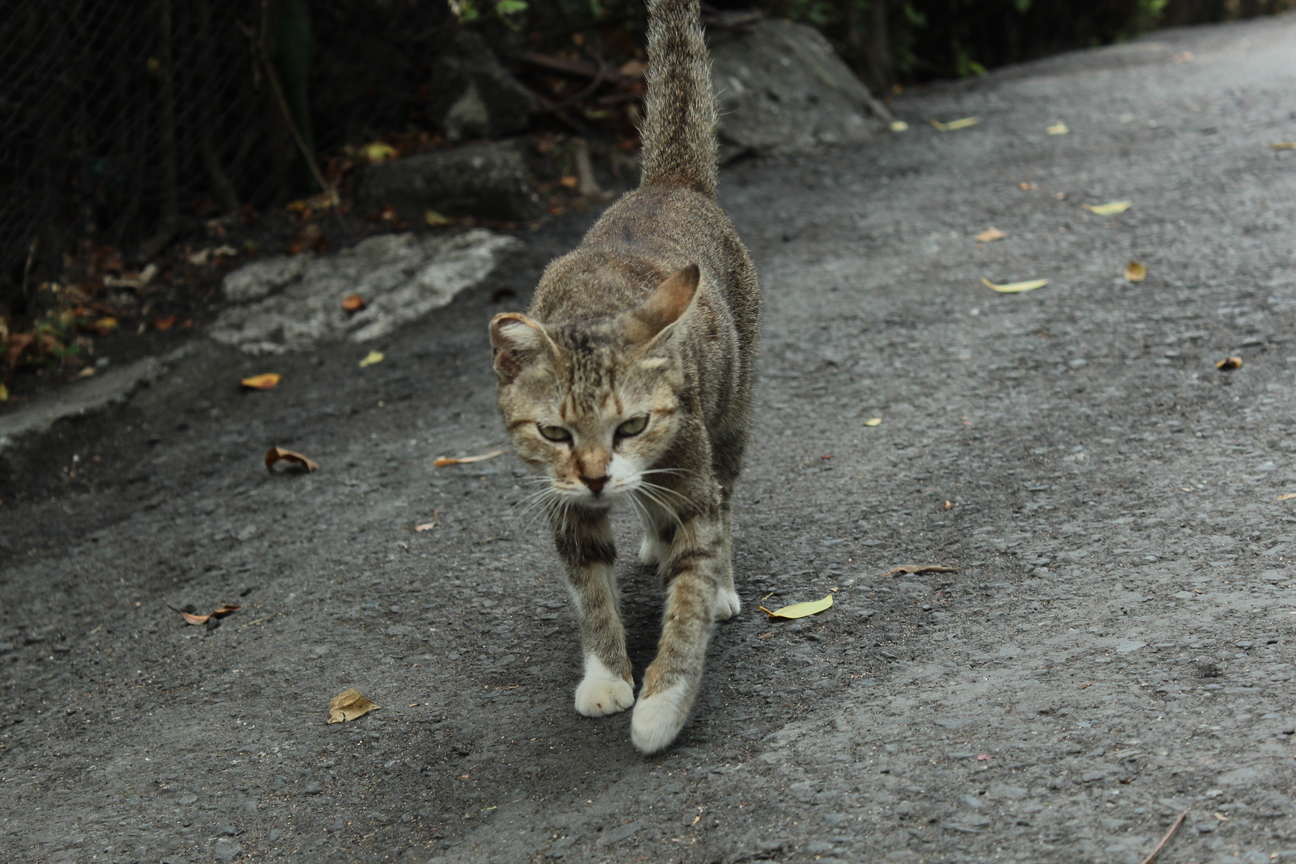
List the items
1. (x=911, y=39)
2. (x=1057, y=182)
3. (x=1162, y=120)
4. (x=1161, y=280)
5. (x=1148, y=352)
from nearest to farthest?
(x=1148, y=352) → (x=1161, y=280) → (x=1057, y=182) → (x=1162, y=120) → (x=911, y=39)

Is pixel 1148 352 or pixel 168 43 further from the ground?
pixel 168 43

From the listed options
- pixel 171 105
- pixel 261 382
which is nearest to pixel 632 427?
pixel 261 382

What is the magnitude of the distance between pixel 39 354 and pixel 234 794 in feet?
12.6

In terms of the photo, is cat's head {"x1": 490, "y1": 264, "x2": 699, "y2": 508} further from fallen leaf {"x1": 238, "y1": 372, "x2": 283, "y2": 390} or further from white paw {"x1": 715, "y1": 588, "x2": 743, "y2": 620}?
fallen leaf {"x1": 238, "y1": 372, "x2": 283, "y2": 390}

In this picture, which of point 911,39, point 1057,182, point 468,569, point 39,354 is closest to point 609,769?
point 468,569

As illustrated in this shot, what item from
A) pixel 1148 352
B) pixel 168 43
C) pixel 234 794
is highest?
pixel 168 43

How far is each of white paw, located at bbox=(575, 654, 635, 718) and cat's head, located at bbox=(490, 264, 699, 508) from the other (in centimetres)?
48

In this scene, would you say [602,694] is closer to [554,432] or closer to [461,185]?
[554,432]

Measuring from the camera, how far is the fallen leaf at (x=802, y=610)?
322 cm

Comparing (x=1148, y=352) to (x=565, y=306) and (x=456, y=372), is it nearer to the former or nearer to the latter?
(x=565, y=306)

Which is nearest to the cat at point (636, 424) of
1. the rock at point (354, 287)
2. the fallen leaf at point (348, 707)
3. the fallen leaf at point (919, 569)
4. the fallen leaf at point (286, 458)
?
the fallen leaf at point (919, 569)

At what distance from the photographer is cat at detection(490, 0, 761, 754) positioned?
2807 millimetres

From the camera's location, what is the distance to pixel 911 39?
10719 millimetres

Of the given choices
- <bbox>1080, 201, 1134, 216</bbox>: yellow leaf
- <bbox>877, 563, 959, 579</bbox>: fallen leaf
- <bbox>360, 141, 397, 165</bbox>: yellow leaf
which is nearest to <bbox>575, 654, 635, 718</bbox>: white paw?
<bbox>877, 563, 959, 579</bbox>: fallen leaf
